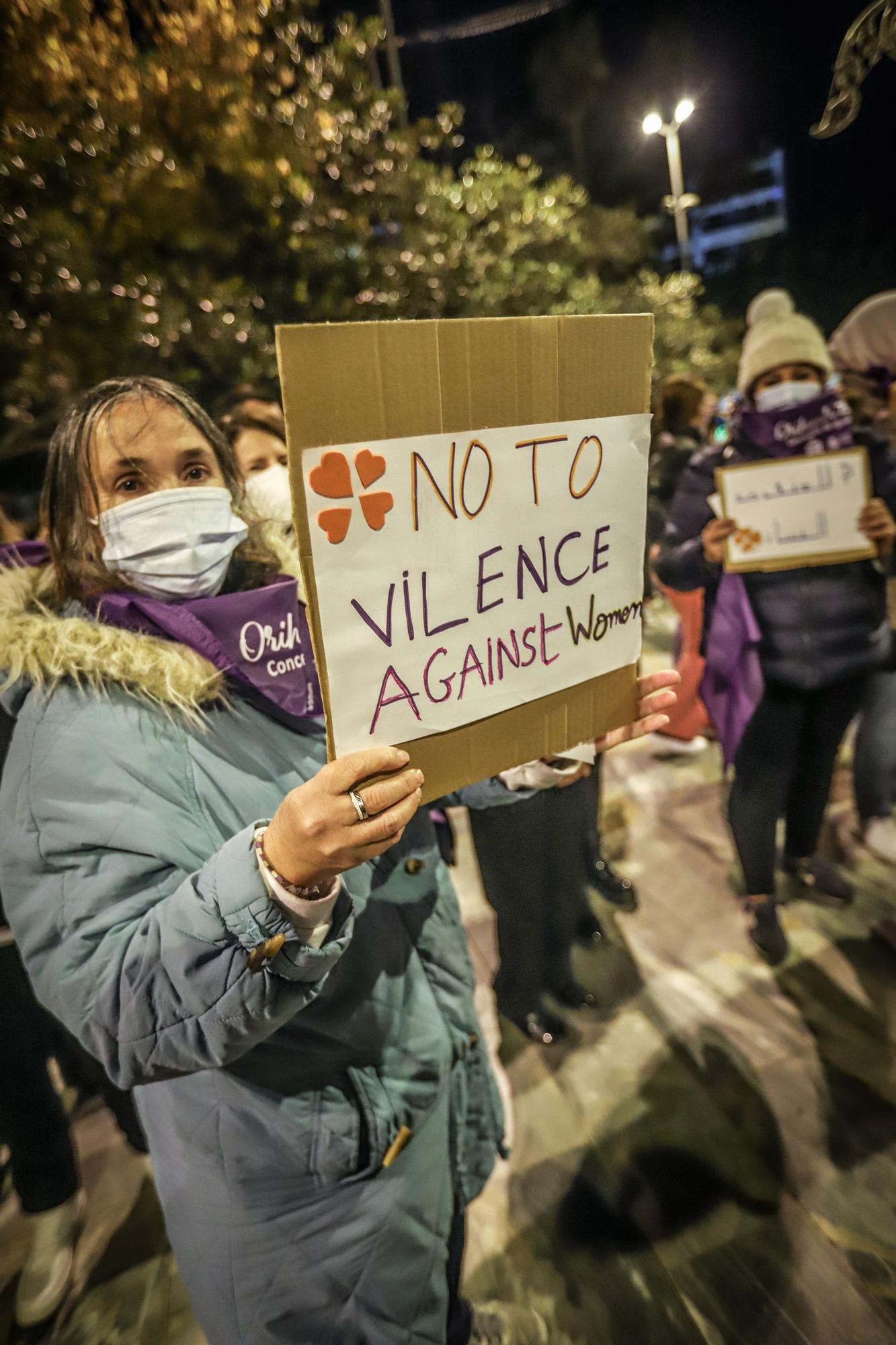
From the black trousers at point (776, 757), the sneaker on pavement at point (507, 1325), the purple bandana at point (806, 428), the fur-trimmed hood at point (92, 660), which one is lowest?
the sneaker on pavement at point (507, 1325)

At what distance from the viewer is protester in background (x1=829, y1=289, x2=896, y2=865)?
256cm

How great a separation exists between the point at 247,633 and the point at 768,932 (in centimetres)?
221

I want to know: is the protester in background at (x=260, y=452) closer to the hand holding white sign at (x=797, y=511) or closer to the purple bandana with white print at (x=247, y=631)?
the purple bandana with white print at (x=247, y=631)

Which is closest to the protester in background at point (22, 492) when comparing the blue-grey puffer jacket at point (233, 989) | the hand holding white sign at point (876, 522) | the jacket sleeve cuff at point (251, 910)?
the blue-grey puffer jacket at point (233, 989)

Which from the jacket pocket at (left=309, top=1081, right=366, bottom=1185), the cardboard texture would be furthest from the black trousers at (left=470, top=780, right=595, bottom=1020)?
the cardboard texture

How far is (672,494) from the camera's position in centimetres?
313

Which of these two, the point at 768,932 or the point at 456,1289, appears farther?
the point at 768,932

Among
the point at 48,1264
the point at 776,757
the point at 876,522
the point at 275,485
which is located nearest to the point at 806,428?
the point at 876,522

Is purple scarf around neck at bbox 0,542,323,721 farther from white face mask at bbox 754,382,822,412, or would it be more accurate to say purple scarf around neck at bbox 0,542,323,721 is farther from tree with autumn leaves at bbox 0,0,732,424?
tree with autumn leaves at bbox 0,0,732,424

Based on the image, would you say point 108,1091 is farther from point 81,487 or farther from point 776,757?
point 776,757

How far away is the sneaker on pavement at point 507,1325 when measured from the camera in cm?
135

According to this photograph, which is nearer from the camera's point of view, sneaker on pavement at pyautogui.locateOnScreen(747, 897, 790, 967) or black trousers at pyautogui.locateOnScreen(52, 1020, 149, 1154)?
black trousers at pyautogui.locateOnScreen(52, 1020, 149, 1154)

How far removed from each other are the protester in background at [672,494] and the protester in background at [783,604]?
2.73 ft

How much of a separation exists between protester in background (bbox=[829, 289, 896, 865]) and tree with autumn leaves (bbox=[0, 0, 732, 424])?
90.1 inches
